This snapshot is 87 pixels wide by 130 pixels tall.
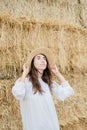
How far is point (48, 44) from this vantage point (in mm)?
4172

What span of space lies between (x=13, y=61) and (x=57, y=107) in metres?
0.86

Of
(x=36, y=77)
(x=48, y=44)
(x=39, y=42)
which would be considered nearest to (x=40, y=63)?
(x=36, y=77)

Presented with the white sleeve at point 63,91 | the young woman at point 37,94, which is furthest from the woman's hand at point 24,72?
the white sleeve at point 63,91

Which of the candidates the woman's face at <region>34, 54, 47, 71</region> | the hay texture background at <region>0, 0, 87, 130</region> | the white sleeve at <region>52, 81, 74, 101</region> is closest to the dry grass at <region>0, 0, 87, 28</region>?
the hay texture background at <region>0, 0, 87, 130</region>

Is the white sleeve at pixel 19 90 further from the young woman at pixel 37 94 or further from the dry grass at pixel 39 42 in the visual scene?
the dry grass at pixel 39 42

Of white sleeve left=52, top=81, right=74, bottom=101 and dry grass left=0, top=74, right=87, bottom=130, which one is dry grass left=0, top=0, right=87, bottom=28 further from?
white sleeve left=52, top=81, right=74, bottom=101

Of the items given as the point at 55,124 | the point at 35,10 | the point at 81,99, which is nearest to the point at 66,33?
the point at 35,10

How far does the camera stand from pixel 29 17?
3967mm

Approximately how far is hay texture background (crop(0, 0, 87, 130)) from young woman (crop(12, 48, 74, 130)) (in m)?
0.65

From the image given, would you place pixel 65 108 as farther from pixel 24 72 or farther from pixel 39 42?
pixel 24 72

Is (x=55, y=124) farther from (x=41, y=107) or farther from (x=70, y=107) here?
(x=70, y=107)

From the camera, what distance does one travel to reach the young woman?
9.61 ft

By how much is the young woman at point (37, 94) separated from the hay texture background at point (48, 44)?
25.5 inches

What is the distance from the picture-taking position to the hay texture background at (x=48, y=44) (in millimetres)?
3707
